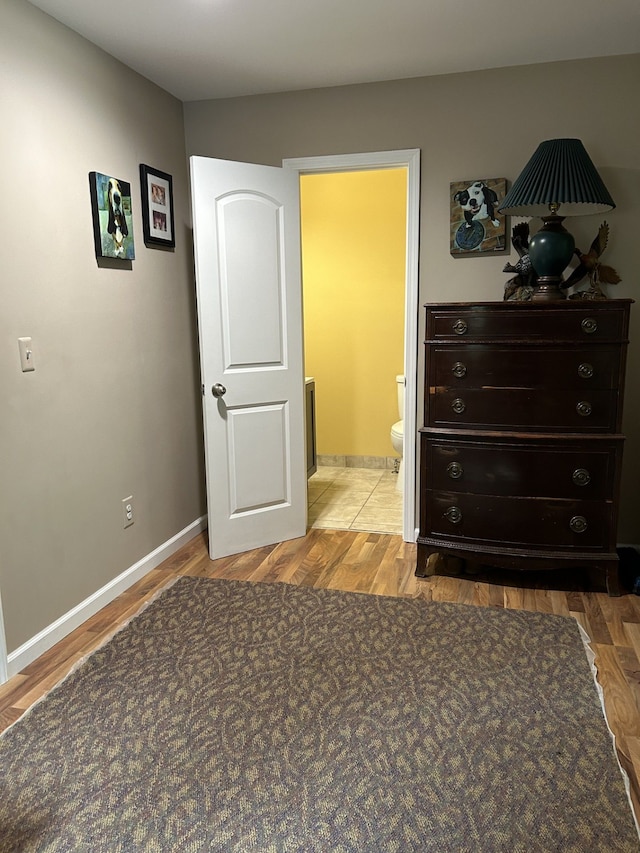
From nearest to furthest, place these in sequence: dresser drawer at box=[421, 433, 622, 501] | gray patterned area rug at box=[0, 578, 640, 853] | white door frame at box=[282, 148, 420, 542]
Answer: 1. gray patterned area rug at box=[0, 578, 640, 853]
2. dresser drawer at box=[421, 433, 622, 501]
3. white door frame at box=[282, 148, 420, 542]

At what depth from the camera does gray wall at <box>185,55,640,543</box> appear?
2920 millimetres

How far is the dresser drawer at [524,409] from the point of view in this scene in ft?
8.81

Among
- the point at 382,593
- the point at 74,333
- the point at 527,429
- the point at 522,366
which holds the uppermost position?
the point at 74,333

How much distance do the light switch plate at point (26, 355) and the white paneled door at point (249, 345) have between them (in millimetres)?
954

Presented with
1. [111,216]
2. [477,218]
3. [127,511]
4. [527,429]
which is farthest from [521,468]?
[111,216]

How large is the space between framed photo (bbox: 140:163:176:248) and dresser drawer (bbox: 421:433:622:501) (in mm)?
1660

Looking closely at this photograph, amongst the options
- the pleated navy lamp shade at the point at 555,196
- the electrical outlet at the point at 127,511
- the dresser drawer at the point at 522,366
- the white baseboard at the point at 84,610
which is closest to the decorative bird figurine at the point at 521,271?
the pleated navy lamp shade at the point at 555,196

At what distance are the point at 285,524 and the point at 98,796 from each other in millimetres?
1966

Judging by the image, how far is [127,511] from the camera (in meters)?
2.95

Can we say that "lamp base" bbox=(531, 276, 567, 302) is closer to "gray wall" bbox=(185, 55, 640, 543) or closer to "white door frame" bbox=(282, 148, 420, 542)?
"gray wall" bbox=(185, 55, 640, 543)

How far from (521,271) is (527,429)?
A: 77 centimetres

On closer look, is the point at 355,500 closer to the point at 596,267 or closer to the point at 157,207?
the point at 596,267

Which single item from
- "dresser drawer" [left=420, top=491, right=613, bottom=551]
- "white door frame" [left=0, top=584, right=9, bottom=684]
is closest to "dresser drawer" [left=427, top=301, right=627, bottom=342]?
"dresser drawer" [left=420, top=491, right=613, bottom=551]

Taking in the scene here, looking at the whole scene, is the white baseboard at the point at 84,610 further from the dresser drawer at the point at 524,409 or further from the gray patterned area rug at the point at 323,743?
the dresser drawer at the point at 524,409
